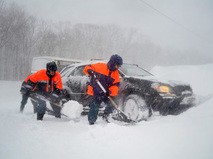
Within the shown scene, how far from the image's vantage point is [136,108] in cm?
562

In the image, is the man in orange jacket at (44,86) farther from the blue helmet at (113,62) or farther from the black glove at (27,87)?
the blue helmet at (113,62)

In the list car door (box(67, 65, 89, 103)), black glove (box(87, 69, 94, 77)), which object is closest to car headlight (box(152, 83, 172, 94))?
black glove (box(87, 69, 94, 77))

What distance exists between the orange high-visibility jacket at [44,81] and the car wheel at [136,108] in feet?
5.65

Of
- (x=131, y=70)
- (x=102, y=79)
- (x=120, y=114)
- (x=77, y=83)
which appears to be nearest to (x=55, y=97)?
(x=77, y=83)

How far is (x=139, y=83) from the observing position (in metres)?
5.75

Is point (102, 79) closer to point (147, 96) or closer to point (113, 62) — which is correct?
point (113, 62)

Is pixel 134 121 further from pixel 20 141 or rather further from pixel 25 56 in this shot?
pixel 25 56

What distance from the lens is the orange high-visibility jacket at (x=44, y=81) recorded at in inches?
233

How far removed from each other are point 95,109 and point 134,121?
88 centimetres

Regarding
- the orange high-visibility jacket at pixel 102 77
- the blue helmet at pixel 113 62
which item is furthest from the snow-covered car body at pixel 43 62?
the blue helmet at pixel 113 62

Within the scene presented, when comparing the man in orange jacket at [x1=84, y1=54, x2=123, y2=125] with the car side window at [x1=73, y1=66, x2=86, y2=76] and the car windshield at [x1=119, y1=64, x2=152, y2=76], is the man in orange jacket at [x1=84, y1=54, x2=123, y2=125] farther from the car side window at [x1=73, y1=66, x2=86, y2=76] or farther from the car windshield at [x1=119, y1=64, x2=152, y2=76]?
the car side window at [x1=73, y1=66, x2=86, y2=76]

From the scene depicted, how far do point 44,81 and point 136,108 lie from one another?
2298mm

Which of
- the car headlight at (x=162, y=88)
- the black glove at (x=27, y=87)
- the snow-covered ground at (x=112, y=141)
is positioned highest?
the car headlight at (x=162, y=88)

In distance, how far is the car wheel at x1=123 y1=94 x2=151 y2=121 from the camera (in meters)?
5.44
